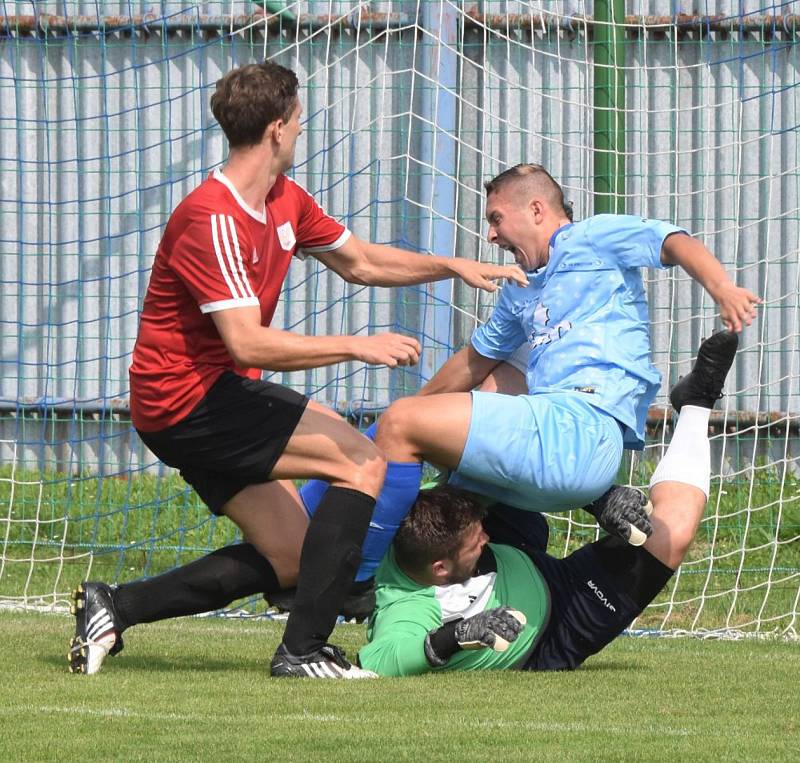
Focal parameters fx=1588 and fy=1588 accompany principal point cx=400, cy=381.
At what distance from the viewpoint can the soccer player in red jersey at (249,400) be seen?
181 inches

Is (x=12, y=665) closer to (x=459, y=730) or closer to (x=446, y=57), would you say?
(x=459, y=730)

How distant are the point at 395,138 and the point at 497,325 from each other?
12.7ft

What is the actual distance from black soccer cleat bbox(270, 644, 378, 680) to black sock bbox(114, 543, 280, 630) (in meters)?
0.36

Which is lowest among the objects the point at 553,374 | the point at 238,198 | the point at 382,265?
the point at 553,374

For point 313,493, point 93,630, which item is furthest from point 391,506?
point 93,630

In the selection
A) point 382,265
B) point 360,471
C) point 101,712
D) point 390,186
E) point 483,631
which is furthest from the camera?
point 390,186

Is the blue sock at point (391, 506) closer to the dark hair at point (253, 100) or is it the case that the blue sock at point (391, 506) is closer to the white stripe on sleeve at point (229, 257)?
the white stripe on sleeve at point (229, 257)

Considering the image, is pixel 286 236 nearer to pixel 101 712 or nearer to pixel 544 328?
pixel 544 328

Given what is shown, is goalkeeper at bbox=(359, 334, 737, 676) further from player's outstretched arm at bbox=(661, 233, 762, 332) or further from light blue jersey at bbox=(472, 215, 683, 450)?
player's outstretched arm at bbox=(661, 233, 762, 332)

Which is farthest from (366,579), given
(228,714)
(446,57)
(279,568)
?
(446,57)

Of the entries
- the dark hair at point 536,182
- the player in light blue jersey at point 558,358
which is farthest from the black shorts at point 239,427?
the dark hair at point 536,182

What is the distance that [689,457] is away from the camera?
5.41 m

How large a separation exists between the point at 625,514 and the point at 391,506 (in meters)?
0.71

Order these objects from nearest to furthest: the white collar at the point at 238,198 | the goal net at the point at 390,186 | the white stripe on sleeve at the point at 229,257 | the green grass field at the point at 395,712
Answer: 1. the green grass field at the point at 395,712
2. the white stripe on sleeve at the point at 229,257
3. the white collar at the point at 238,198
4. the goal net at the point at 390,186
